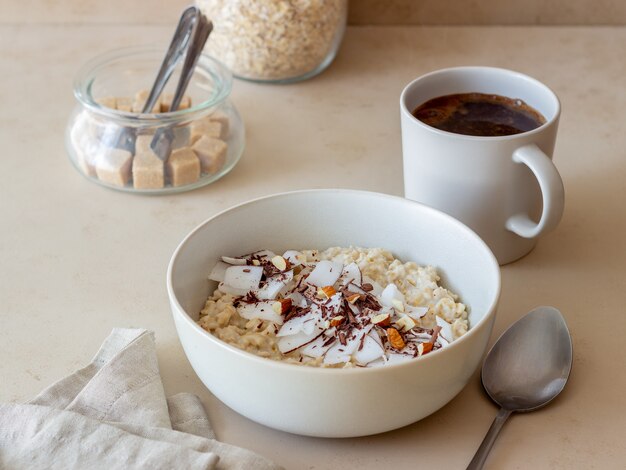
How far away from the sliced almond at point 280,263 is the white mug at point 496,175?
18 cm

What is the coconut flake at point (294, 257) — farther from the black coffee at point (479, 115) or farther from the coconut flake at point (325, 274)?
the black coffee at point (479, 115)

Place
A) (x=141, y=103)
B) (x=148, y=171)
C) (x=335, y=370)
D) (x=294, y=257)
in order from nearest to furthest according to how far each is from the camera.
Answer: (x=335, y=370) < (x=294, y=257) < (x=148, y=171) < (x=141, y=103)

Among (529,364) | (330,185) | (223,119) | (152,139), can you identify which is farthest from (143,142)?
(529,364)

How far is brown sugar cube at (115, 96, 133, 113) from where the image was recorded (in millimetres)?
1142

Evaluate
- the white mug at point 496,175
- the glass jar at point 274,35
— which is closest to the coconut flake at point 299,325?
the white mug at point 496,175

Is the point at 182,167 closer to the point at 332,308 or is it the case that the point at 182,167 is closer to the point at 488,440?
the point at 332,308

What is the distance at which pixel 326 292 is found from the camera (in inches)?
31.3

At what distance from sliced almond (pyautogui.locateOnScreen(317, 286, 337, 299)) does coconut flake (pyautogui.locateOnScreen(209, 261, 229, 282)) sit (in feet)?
0.32

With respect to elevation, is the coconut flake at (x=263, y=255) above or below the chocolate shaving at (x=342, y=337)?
below

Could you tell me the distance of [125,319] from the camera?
0.87 metres

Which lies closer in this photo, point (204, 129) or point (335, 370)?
point (335, 370)

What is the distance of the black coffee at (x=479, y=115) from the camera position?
3.03 feet

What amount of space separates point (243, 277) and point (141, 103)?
419mm

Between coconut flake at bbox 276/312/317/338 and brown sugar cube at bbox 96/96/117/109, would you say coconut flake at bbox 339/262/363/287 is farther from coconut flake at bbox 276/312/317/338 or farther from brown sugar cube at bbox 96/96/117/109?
brown sugar cube at bbox 96/96/117/109
